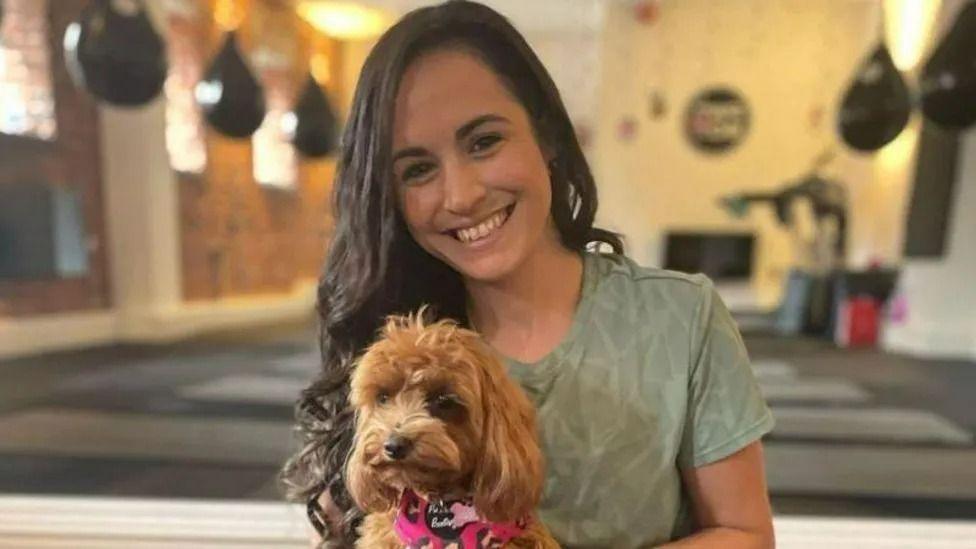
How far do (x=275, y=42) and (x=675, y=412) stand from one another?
766cm

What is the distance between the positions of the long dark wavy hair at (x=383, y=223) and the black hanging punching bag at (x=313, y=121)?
3.51m

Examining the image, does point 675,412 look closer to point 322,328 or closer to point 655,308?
point 655,308

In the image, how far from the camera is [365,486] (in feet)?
3.09

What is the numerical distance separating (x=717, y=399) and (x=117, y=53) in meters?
2.81

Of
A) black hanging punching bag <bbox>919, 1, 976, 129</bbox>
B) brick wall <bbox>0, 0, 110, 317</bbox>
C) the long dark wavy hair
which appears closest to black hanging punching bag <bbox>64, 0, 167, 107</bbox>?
brick wall <bbox>0, 0, 110, 317</bbox>

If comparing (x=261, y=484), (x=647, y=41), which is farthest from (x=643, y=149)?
(x=261, y=484)

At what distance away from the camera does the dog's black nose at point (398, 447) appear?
88 cm

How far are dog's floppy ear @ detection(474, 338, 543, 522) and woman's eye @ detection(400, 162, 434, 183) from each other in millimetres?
A: 257

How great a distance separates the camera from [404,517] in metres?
0.95

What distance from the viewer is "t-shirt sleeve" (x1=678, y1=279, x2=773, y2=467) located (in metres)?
0.99

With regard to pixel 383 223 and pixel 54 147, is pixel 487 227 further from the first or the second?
pixel 54 147

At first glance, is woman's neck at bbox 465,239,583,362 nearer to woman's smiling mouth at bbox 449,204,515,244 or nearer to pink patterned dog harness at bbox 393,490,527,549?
woman's smiling mouth at bbox 449,204,515,244

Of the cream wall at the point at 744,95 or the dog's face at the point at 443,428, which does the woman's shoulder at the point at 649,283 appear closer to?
the dog's face at the point at 443,428

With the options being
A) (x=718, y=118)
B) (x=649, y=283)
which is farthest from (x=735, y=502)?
(x=718, y=118)
